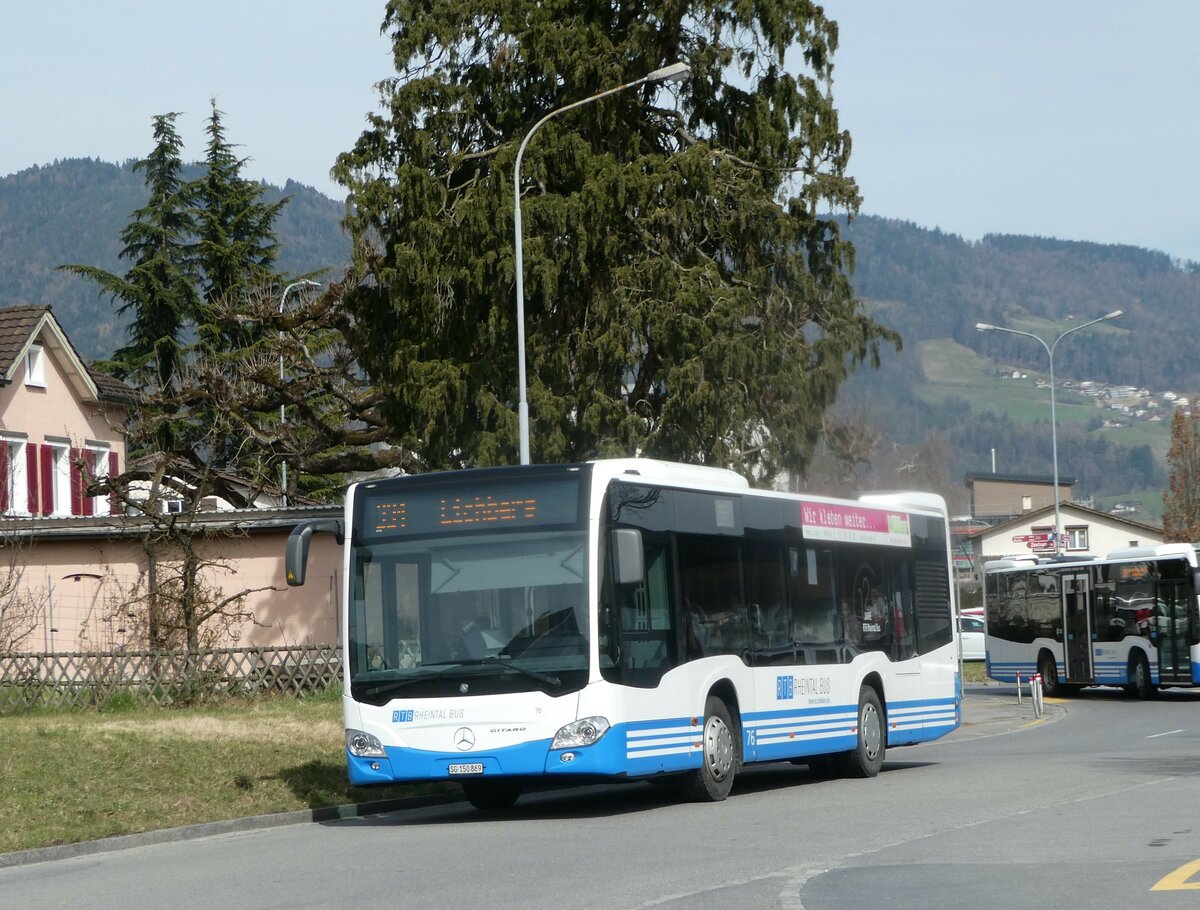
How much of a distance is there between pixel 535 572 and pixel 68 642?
22.4 m

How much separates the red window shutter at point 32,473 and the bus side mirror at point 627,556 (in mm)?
37715

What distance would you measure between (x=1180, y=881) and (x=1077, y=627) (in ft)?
103

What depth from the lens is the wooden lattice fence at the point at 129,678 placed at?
91.6ft

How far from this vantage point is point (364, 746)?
15.6 meters

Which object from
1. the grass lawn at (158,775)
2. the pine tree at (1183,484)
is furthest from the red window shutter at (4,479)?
the pine tree at (1183,484)

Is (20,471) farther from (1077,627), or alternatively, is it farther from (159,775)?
(159,775)

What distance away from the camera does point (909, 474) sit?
95375mm

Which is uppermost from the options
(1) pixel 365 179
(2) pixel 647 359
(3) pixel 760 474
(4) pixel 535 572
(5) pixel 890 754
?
(1) pixel 365 179

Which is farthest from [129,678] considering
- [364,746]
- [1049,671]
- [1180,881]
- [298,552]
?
[1049,671]

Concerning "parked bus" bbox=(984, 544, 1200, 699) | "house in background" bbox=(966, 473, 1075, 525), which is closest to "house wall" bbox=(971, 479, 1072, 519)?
"house in background" bbox=(966, 473, 1075, 525)

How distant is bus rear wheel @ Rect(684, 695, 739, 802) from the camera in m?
16.6

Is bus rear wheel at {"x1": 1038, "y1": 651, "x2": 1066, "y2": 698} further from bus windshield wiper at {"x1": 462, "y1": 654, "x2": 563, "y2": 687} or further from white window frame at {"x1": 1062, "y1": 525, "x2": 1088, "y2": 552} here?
white window frame at {"x1": 1062, "y1": 525, "x2": 1088, "y2": 552}

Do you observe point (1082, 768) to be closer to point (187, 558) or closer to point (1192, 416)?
point (187, 558)

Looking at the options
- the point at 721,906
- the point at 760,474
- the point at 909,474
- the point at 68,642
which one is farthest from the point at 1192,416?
the point at 721,906
